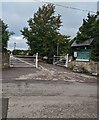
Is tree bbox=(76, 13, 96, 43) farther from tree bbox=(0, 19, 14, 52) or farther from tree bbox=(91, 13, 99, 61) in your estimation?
tree bbox=(0, 19, 14, 52)

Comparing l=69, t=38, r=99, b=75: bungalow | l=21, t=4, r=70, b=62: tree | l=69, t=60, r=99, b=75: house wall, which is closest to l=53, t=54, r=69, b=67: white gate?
l=69, t=38, r=99, b=75: bungalow

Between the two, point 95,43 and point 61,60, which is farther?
point 61,60

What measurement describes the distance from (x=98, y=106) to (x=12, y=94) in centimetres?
338

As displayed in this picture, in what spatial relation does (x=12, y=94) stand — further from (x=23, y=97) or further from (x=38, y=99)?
(x=38, y=99)

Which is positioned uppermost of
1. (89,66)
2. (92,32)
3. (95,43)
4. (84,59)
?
(92,32)

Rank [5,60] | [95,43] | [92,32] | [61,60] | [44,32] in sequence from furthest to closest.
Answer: [44,32] < [61,60] < [5,60] < [92,32] < [95,43]

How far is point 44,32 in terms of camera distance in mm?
34406

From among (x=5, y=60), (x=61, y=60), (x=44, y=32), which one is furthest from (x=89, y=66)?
(x=44, y=32)

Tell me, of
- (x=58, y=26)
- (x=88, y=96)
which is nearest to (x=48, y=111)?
(x=88, y=96)

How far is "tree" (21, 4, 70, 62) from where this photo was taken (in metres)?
33.3

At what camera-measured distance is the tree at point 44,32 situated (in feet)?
109

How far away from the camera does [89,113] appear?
665 cm

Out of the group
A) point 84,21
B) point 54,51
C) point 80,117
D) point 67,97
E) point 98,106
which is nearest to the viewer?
point 80,117

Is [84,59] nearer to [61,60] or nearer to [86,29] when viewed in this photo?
[86,29]
